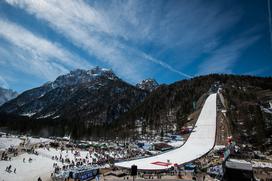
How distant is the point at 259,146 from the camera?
61094 millimetres

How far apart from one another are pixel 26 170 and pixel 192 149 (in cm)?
4392

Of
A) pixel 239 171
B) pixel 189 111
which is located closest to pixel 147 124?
pixel 189 111

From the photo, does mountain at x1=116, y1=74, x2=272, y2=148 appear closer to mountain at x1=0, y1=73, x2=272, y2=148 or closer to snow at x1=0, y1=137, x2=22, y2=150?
mountain at x1=0, y1=73, x2=272, y2=148

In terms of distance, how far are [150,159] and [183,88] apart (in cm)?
12776

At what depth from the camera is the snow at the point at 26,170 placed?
112ft

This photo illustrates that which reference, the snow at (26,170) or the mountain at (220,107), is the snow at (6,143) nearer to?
the snow at (26,170)

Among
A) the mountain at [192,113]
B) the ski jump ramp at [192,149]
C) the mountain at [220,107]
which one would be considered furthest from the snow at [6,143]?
the mountain at [220,107]

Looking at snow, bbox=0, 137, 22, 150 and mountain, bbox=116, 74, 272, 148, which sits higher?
mountain, bbox=116, 74, 272, 148

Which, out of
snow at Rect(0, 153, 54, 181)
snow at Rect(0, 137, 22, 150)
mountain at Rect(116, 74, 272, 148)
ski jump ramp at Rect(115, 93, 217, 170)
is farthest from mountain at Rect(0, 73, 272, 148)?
snow at Rect(0, 153, 54, 181)

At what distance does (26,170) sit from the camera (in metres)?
39.4

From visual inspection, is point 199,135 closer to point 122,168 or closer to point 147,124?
point 122,168

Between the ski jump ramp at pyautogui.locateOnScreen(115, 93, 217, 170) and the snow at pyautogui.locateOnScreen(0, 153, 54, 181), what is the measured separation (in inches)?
563

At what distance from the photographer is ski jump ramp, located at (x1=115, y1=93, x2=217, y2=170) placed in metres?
44.1

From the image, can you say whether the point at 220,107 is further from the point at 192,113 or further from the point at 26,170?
the point at 26,170
